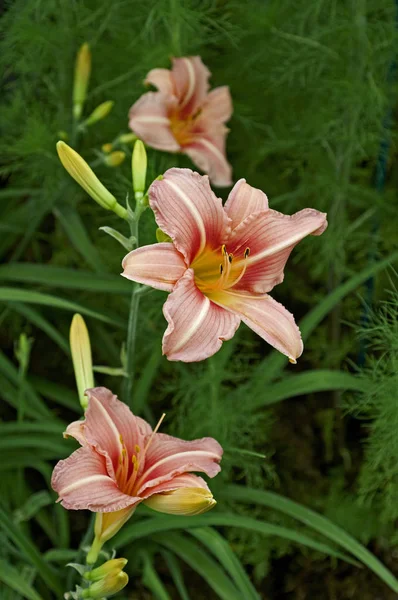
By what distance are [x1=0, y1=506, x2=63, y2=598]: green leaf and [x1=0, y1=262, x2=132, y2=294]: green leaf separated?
1.53 feet

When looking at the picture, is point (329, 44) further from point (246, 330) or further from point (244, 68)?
point (246, 330)

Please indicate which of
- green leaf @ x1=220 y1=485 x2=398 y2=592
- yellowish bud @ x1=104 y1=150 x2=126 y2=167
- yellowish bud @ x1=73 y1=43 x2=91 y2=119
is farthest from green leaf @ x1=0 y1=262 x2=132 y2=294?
green leaf @ x1=220 y1=485 x2=398 y2=592

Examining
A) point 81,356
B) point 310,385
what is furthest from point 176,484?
point 310,385

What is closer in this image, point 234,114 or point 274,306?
point 274,306

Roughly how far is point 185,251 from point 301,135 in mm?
901

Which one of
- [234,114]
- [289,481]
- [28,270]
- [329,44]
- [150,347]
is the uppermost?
[329,44]

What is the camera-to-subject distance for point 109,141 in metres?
1.76

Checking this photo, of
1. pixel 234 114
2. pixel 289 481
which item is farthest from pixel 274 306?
pixel 234 114

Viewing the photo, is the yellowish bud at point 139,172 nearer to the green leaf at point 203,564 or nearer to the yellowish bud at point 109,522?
the yellowish bud at point 109,522

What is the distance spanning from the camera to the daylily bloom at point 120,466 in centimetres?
85

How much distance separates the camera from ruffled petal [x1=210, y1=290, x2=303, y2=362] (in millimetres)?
896

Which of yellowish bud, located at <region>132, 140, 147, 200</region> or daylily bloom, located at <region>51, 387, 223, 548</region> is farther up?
yellowish bud, located at <region>132, 140, 147, 200</region>

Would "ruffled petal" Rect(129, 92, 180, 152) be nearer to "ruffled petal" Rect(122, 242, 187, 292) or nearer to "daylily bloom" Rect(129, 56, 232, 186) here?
"daylily bloom" Rect(129, 56, 232, 186)

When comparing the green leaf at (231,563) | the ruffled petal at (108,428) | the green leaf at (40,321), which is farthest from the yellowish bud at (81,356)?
the green leaf at (40,321)
